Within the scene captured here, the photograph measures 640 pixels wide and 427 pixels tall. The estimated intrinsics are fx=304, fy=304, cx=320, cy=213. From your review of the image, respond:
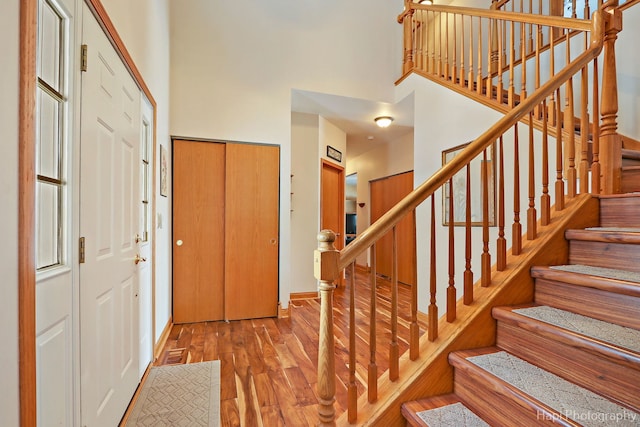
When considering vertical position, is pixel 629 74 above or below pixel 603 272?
above

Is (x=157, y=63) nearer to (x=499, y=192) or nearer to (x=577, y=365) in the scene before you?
(x=499, y=192)

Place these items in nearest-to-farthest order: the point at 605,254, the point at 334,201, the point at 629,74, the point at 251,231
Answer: the point at 605,254, the point at 629,74, the point at 251,231, the point at 334,201

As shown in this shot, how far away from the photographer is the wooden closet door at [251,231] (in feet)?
11.1

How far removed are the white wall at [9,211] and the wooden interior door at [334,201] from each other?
4.20 m

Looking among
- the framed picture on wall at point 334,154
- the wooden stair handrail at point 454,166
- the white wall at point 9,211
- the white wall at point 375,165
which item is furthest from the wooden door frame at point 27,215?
the white wall at point 375,165

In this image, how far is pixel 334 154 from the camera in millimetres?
4895

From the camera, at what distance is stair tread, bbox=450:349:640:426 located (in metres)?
0.95

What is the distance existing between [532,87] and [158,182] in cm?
358

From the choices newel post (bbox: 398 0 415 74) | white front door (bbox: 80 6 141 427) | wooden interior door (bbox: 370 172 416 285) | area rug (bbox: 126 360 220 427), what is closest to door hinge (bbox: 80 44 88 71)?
white front door (bbox: 80 6 141 427)

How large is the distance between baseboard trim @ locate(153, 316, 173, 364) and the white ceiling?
2.91 meters

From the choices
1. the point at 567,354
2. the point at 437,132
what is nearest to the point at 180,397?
the point at 567,354

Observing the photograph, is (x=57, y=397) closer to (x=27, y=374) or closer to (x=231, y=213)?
(x=27, y=374)

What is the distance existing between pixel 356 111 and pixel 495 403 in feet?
12.3

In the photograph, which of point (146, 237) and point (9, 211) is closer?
point (9, 211)
